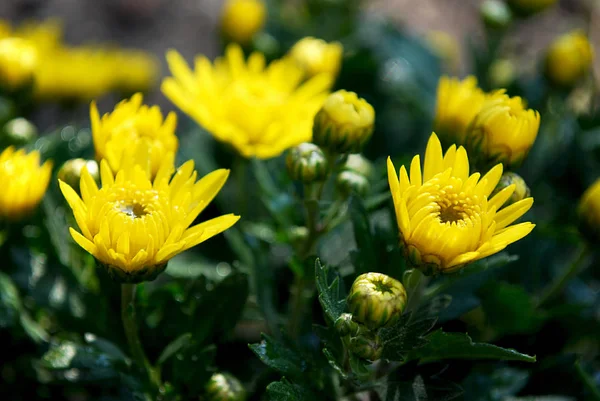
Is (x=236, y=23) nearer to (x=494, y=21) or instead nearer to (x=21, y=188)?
(x=494, y=21)

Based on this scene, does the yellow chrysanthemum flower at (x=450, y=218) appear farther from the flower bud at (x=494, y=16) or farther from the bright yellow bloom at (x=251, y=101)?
the flower bud at (x=494, y=16)

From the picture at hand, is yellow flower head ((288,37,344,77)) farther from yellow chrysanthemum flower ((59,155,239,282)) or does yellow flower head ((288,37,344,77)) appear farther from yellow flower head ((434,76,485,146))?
yellow chrysanthemum flower ((59,155,239,282))

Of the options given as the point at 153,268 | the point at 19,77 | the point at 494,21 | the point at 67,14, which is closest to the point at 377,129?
the point at 494,21

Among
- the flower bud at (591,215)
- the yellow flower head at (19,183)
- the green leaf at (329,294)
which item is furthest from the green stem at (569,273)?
the yellow flower head at (19,183)

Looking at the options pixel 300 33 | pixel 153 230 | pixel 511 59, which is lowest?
pixel 511 59

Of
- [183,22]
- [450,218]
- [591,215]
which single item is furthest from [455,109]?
[183,22]

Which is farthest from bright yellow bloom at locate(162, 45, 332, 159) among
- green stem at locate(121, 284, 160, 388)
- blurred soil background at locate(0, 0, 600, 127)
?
blurred soil background at locate(0, 0, 600, 127)

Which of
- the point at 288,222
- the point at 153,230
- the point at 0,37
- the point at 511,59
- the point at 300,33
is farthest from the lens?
the point at 511,59
